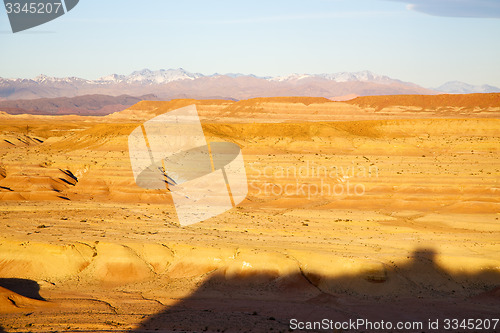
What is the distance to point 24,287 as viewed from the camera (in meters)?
19.4

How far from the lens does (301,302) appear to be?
1848 centimetres

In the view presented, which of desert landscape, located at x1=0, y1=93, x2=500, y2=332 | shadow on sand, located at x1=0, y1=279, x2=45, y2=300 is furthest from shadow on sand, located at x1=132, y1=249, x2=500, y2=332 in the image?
shadow on sand, located at x1=0, y1=279, x2=45, y2=300

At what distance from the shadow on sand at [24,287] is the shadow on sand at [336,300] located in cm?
590

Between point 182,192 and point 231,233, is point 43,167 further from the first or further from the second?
point 231,233

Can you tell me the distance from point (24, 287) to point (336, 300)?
43.4 feet

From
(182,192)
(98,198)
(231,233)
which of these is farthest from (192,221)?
(98,198)

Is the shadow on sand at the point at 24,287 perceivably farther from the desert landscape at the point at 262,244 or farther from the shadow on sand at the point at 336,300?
the shadow on sand at the point at 336,300

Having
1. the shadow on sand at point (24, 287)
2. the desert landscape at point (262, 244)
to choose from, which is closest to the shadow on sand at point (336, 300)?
the desert landscape at point (262, 244)

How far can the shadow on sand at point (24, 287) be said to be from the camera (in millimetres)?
18492

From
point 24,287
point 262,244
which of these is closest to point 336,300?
point 262,244

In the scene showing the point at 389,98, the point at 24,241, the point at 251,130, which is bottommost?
the point at 389,98

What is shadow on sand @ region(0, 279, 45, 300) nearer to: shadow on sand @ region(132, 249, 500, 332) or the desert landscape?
the desert landscape

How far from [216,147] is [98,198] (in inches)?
829

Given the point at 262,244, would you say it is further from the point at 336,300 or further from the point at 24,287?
the point at 24,287
